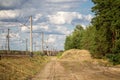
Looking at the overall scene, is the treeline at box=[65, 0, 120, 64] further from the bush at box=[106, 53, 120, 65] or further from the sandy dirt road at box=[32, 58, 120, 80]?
the sandy dirt road at box=[32, 58, 120, 80]

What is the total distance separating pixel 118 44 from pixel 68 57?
1879 inches

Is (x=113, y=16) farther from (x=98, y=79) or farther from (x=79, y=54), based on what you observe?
(x=79, y=54)

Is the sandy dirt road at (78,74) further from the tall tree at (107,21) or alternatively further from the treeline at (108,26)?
the tall tree at (107,21)

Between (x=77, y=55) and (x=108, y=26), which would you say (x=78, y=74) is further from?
(x=77, y=55)

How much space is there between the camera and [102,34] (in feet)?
184

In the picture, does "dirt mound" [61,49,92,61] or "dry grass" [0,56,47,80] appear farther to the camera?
"dirt mound" [61,49,92,61]

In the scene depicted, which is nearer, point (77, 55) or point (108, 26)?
point (108, 26)

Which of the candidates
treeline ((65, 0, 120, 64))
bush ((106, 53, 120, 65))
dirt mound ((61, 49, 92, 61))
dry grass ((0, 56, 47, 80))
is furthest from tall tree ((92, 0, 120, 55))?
dirt mound ((61, 49, 92, 61))

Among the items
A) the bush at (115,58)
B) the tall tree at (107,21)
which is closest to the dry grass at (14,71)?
the bush at (115,58)

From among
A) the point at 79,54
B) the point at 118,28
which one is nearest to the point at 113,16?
the point at 118,28

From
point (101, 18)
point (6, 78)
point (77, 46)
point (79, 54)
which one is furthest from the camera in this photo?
point (77, 46)

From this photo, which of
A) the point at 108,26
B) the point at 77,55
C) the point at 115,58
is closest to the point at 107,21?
the point at 108,26

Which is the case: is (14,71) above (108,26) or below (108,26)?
below

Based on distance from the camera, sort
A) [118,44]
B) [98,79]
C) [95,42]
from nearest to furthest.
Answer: [98,79] < [118,44] < [95,42]
